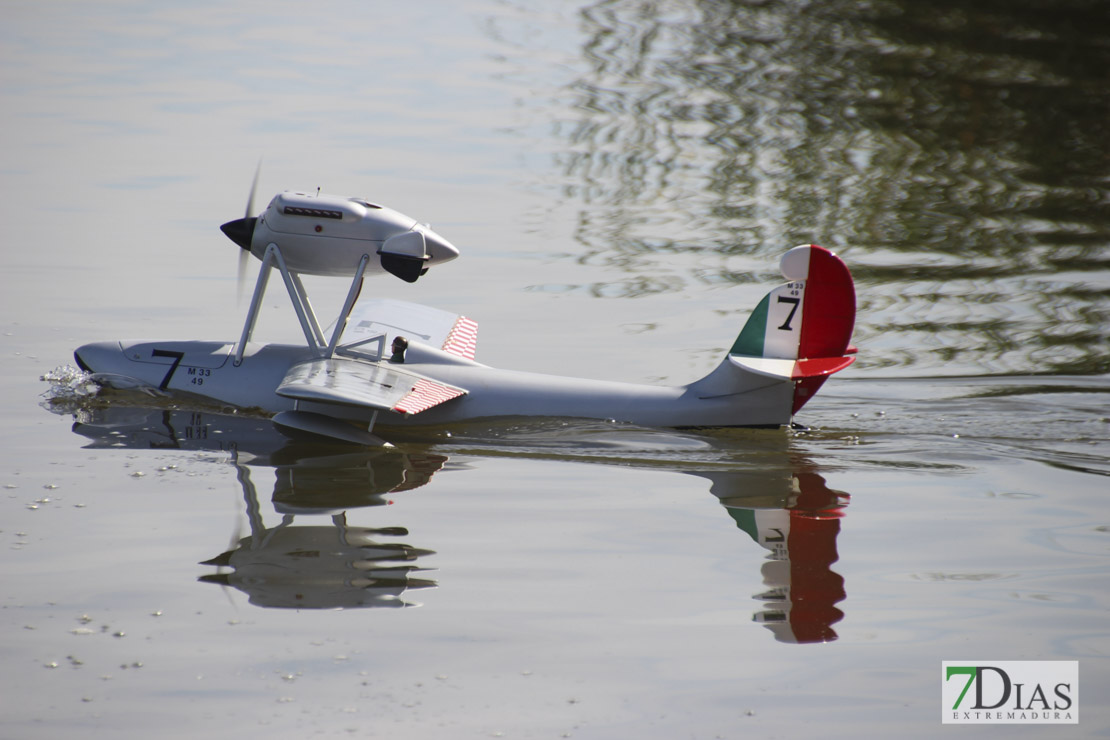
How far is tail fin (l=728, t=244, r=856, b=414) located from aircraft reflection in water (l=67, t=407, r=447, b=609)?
11.0 ft

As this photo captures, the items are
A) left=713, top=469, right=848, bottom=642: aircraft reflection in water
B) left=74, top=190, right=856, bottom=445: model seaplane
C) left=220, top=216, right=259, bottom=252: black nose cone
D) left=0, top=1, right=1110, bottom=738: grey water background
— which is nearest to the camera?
left=0, top=1, right=1110, bottom=738: grey water background

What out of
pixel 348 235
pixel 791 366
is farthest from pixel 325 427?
pixel 791 366

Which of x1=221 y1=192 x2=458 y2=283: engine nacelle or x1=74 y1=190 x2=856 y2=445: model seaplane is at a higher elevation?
x1=221 y1=192 x2=458 y2=283: engine nacelle

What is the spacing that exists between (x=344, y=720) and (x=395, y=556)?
1.94m

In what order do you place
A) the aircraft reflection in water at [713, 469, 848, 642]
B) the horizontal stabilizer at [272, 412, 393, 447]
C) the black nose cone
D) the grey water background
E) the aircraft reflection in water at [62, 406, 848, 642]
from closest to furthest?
the grey water background
the aircraft reflection in water at [713, 469, 848, 642]
the aircraft reflection in water at [62, 406, 848, 642]
the horizontal stabilizer at [272, 412, 393, 447]
the black nose cone

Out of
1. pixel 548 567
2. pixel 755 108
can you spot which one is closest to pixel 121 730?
pixel 548 567

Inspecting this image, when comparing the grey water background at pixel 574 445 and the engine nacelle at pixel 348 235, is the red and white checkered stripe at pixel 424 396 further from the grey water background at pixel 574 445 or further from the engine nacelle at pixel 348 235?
the engine nacelle at pixel 348 235

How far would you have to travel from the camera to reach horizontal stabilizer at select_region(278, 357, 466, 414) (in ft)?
32.1

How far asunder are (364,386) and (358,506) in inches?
64.3

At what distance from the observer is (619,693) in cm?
644

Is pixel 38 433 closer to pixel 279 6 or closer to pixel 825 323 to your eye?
pixel 825 323

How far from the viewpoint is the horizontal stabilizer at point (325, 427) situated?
33.0 ft

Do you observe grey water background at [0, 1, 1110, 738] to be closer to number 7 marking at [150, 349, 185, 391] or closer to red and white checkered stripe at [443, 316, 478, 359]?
number 7 marking at [150, 349, 185, 391]

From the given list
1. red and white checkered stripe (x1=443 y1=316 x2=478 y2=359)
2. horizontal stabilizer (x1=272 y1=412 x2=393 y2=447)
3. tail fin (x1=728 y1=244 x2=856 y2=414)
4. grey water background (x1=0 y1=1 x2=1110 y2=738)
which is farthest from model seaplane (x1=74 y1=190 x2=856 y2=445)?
red and white checkered stripe (x1=443 y1=316 x2=478 y2=359)
